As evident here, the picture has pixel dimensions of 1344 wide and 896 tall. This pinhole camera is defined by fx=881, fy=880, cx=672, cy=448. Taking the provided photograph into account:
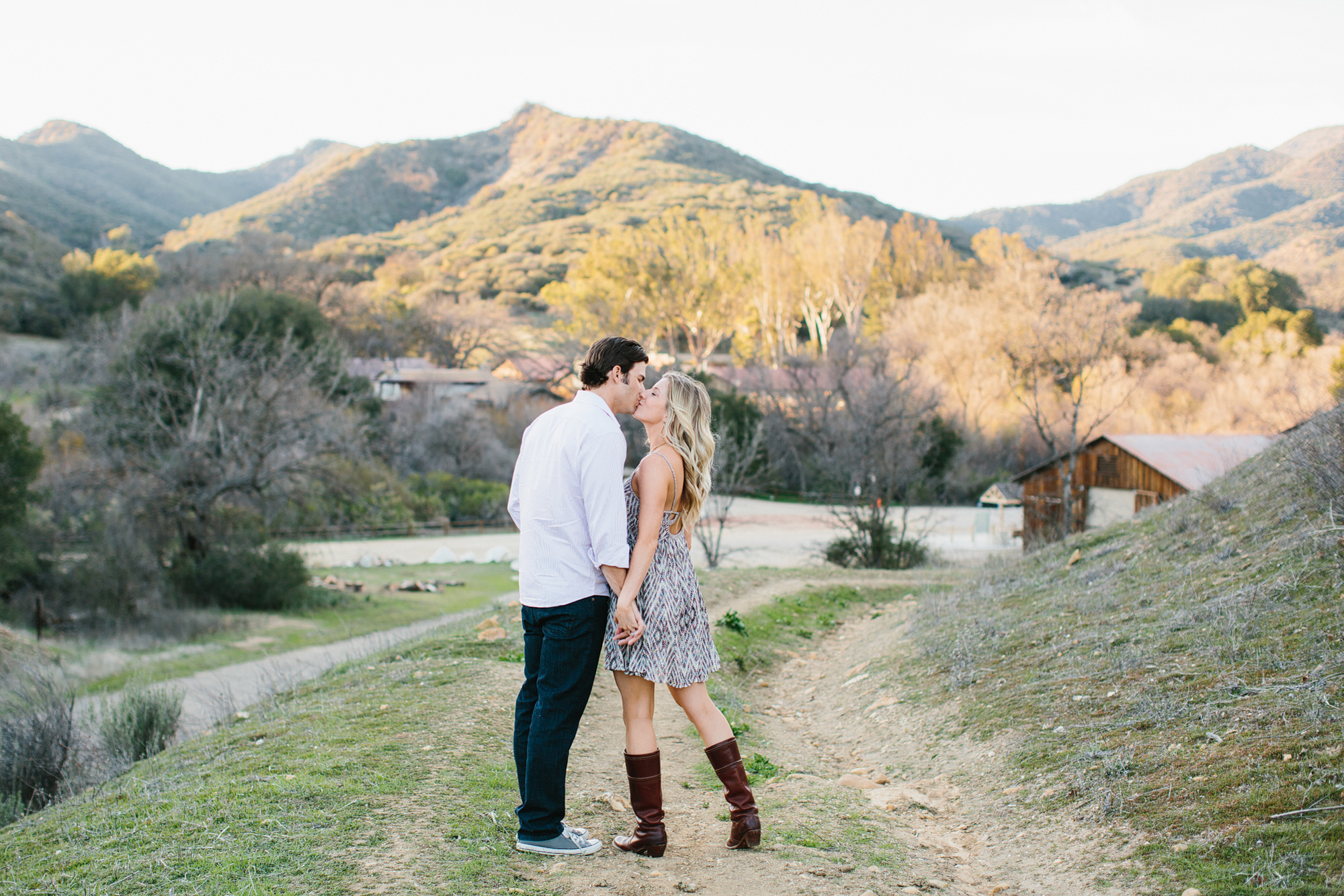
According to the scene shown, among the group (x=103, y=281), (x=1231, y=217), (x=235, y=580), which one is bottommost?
(x=235, y=580)

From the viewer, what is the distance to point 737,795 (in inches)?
139

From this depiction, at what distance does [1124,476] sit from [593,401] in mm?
24853

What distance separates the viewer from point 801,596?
40.2 ft

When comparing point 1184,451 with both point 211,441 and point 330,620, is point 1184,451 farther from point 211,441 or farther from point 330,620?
point 211,441

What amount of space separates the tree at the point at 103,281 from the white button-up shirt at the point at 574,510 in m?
56.8

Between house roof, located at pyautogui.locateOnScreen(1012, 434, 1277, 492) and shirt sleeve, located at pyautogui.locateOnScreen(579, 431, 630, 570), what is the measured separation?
72.8 feet

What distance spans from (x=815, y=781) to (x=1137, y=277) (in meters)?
92.0

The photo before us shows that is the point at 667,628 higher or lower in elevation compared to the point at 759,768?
higher

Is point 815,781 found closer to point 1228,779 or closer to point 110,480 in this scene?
point 1228,779

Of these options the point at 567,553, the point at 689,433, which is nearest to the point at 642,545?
the point at 567,553

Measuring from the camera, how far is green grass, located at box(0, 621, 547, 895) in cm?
322

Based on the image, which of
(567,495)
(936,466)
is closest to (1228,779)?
(567,495)

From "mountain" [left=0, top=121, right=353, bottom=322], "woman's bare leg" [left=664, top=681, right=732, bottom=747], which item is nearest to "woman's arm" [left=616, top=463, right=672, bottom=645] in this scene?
"woman's bare leg" [left=664, top=681, right=732, bottom=747]

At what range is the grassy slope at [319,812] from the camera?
10.6ft
